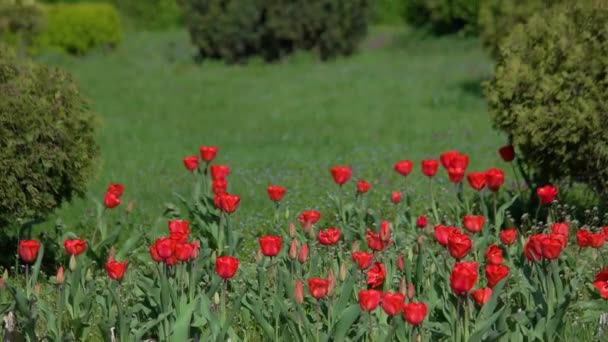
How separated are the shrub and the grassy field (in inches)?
27.2

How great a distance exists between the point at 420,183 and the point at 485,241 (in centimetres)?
298

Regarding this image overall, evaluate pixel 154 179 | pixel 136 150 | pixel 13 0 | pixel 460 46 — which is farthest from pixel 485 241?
pixel 460 46

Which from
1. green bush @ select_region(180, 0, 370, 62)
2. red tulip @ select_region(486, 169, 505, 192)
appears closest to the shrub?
red tulip @ select_region(486, 169, 505, 192)

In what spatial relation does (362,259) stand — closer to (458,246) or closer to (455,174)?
(458,246)

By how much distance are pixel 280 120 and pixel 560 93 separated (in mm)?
6973

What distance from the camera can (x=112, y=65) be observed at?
2122 cm

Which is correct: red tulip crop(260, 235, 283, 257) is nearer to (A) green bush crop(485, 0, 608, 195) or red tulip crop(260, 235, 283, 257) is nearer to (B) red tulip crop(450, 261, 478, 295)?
(B) red tulip crop(450, 261, 478, 295)

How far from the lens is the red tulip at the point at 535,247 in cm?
441

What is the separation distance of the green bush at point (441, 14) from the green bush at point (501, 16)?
791cm

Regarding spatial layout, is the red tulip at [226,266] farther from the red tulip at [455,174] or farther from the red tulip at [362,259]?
the red tulip at [455,174]

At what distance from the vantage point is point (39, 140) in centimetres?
618

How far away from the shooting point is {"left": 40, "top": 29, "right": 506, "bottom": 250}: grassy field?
367 inches

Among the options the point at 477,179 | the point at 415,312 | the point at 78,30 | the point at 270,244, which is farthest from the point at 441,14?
the point at 415,312

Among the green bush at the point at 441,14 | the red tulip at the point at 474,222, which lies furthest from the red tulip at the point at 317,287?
the green bush at the point at 441,14
